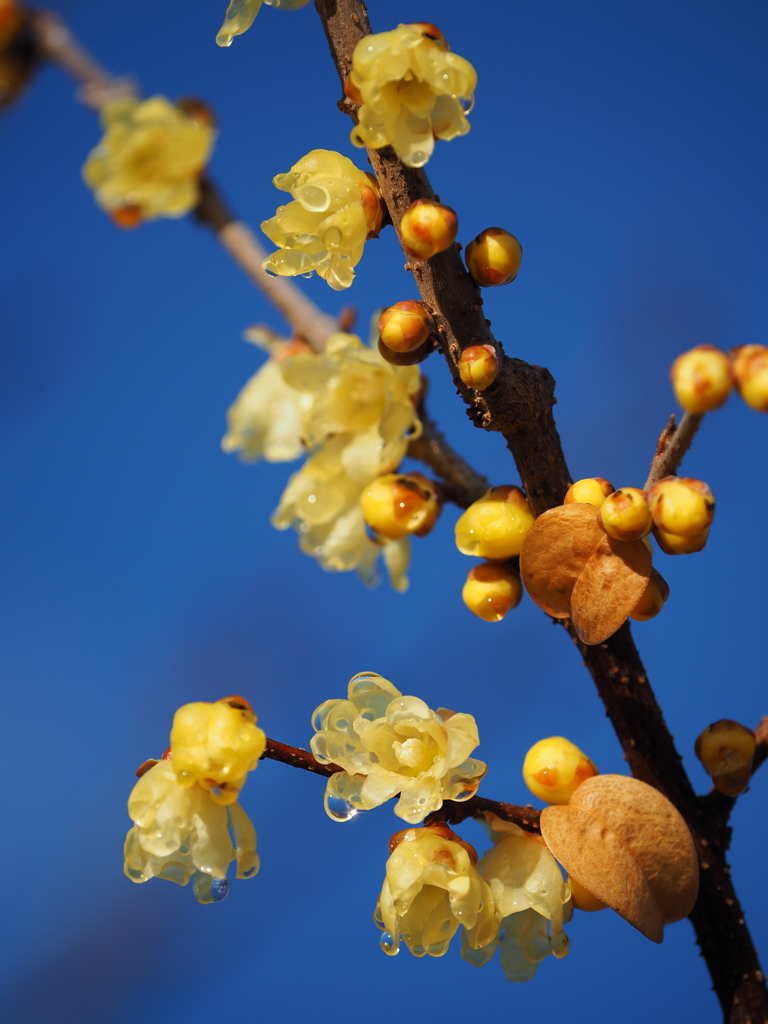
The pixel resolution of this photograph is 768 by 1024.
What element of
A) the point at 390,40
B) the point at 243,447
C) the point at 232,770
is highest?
the point at 390,40

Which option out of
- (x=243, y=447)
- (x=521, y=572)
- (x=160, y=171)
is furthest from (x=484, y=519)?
(x=160, y=171)

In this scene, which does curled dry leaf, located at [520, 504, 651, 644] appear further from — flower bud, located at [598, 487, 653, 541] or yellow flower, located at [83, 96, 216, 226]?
yellow flower, located at [83, 96, 216, 226]

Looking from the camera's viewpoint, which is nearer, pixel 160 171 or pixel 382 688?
pixel 160 171

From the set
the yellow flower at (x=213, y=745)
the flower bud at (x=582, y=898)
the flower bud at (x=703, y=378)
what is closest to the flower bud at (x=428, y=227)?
the flower bud at (x=703, y=378)

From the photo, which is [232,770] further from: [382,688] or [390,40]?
[390,40]

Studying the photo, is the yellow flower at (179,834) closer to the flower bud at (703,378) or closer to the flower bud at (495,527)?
the flower bud at (495,527)

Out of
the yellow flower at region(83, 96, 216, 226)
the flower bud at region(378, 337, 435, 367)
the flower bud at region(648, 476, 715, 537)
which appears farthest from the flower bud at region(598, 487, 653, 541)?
the yellow flower at region(83, 96, 216, 226)
